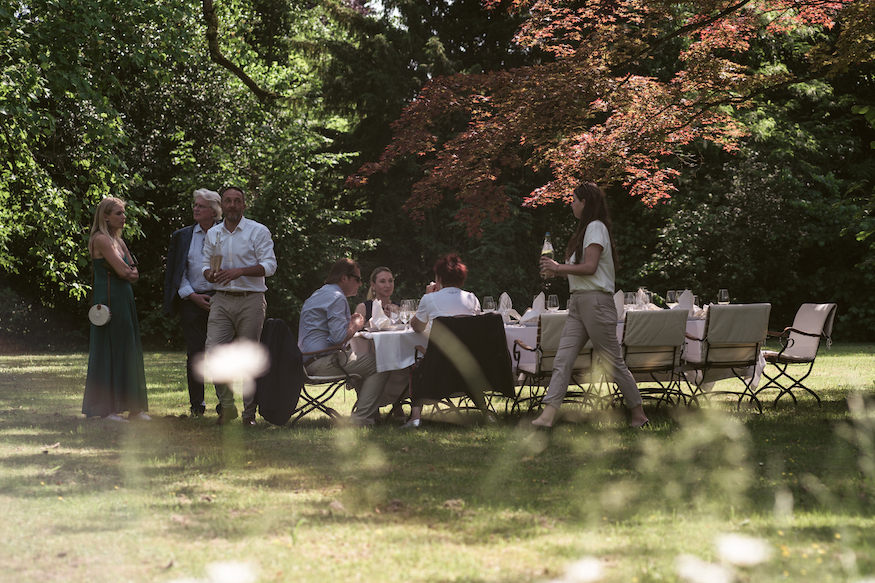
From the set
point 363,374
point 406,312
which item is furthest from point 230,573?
point 406,312

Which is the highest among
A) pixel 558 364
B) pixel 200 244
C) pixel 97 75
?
pixel 97 75

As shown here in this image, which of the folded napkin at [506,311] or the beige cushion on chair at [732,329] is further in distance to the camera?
the folded napkin at [506,311]

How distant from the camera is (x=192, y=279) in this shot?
7.37 m

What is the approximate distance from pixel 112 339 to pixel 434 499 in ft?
12.8

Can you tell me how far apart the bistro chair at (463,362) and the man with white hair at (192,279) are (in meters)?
2.17

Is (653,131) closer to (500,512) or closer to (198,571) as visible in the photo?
(500,512)

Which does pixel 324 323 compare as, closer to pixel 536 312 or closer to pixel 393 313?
pixel 393 313

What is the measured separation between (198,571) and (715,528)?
85.6 inches

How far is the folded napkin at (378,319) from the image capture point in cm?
702

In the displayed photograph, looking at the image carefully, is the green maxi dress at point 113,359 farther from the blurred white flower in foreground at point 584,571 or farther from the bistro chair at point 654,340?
the blurred white flower in foreground at point 584,571

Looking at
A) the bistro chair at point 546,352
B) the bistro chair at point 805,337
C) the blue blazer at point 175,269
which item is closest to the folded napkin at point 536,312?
the bistro chair at point 546,352

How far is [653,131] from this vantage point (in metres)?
9.12

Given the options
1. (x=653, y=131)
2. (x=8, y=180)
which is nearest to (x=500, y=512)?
(x=653, y=131)

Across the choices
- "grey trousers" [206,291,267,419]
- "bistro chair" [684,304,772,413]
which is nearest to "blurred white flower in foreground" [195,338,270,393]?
"grey trousers" [206,291,267,419]
